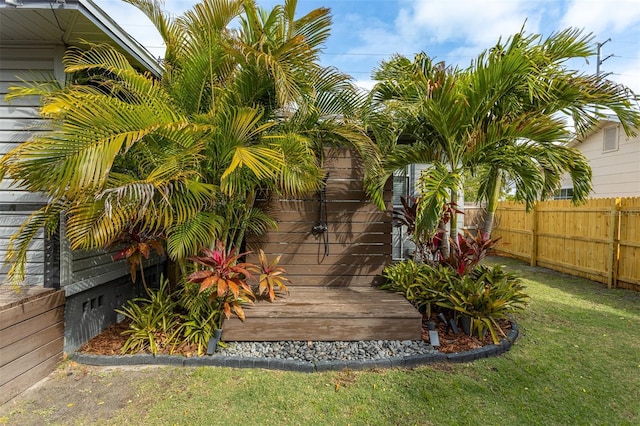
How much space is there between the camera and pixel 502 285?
11.7 feet

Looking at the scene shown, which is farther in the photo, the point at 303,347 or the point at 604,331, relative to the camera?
the point at 604,331

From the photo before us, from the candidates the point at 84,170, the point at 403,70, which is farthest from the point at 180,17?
the point at 403,70

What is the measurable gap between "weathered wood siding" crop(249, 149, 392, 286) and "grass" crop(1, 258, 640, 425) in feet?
5.46

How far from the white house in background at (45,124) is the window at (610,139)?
11.1 metres

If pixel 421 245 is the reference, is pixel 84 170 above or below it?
above

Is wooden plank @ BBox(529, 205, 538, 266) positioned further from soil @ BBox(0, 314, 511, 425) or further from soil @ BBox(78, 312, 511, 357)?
soil @ BBox(0, 314, 511, 425)

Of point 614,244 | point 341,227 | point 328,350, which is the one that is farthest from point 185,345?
point 614,244

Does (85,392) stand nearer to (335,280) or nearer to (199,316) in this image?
(199,316)

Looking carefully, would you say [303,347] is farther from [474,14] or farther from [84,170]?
[474,14]

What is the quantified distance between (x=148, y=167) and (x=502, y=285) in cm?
386

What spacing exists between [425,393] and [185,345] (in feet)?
7.17

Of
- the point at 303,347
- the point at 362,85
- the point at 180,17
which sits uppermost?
the point at 180,17

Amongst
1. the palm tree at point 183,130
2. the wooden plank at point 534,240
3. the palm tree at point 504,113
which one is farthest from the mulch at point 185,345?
the wooden plank at point 534,240

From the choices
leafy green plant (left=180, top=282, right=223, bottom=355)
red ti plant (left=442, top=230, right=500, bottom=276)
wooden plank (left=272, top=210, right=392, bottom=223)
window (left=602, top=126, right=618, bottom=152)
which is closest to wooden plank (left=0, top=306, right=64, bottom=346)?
leafy green plant (left=180, top=282, right=223, bottom=355)
